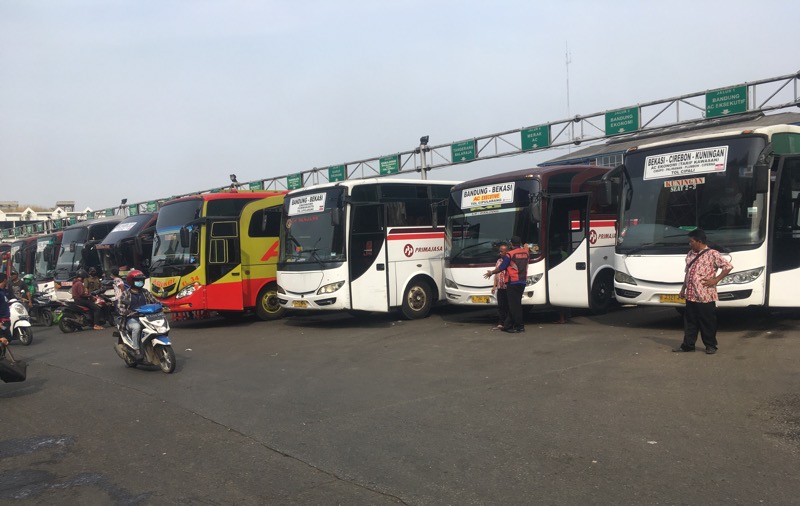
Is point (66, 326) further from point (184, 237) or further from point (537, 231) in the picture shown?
point (537, 231)

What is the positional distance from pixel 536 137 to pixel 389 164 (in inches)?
294

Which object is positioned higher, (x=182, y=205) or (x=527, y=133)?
(x=527, y=133)

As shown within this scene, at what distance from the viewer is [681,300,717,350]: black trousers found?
898 cm

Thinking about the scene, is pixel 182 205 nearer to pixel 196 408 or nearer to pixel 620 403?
pixel 196 408

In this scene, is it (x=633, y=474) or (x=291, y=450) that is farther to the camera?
(x=291, y=450)

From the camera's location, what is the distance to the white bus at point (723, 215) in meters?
10.3

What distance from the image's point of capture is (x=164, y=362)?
10336mm

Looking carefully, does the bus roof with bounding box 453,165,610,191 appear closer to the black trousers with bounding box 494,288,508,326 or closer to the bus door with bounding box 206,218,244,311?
the black trousers with bounding box 494,288,508,326

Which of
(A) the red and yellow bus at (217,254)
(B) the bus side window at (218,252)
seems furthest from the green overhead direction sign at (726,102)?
(B) the bus side window at (218,252)

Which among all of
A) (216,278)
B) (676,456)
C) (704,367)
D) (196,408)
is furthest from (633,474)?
(216,278)

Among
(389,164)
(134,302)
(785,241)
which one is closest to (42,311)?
(134,302)

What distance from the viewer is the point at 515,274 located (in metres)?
12.2

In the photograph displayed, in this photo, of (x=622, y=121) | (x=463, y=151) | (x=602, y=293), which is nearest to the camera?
(x=602, y=293)

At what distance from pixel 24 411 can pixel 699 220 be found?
1023 centimetres
